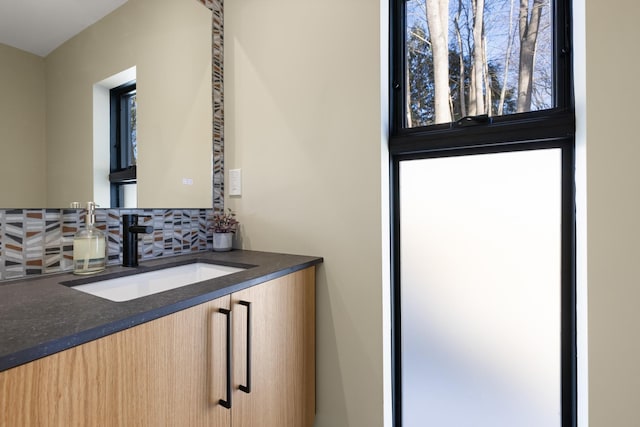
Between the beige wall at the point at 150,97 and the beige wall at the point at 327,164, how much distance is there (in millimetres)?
217

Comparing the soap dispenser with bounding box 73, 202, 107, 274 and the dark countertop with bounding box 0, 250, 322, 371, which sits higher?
the soap dispenser with bounding box 73, 202, 107, 274

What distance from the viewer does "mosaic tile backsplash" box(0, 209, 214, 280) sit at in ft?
2.91

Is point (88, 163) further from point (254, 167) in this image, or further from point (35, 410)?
point (35, 410)

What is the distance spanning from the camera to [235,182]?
4.99ft

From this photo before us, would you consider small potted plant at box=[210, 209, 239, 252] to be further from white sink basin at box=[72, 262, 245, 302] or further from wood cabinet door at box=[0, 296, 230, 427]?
wood cabinet door at box=[0, 296, 230, 427]

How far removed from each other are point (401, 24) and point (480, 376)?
4.77ft

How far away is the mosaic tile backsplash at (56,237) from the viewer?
89 centimetres

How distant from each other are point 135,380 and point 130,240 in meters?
0.64

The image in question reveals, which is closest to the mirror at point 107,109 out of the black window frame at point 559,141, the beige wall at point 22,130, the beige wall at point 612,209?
the beige wall at point 22,130

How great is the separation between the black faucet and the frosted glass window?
1046 mm

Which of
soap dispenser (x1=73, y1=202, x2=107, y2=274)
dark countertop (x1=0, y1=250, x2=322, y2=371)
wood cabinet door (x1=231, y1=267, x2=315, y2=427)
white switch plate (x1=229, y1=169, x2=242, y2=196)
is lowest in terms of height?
wood cabinet door (x1=231, y1=267, x2=315, y2=427)

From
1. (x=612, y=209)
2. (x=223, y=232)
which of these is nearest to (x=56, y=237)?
(x=223, y=232)

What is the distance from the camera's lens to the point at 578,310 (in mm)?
966

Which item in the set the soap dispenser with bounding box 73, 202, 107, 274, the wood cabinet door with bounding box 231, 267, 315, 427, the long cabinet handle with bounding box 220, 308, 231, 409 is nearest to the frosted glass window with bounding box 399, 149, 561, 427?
the wood cabinet door with bounding box 231, 267, 315, 427
